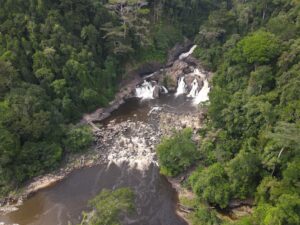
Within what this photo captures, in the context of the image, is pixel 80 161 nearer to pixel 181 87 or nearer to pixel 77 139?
pixel 77 139

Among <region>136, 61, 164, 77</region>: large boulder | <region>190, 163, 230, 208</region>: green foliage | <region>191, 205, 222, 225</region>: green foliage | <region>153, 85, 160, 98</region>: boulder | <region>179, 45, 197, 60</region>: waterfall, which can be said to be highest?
<region>179, 45, 197, 60</region>: waterfall

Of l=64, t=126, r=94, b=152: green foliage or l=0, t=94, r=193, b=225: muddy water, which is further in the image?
l=64, t=126, r=94, b=152: green foliage

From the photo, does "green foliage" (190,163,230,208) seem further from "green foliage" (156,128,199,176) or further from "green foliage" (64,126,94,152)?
"green foliage" (64,126,94,152)

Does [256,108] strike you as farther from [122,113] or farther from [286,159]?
[122,113]

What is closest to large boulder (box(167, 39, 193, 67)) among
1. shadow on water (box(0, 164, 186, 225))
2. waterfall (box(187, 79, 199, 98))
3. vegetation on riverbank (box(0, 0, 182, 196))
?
vegetation on riverbank (box(0, 0, 182, 196))

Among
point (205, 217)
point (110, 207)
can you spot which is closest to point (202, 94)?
point (205, 217)

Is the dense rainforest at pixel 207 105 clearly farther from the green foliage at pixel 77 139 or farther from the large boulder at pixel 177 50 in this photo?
the large boulder at pixel 177 50

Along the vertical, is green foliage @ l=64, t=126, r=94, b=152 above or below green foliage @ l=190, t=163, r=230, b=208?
above

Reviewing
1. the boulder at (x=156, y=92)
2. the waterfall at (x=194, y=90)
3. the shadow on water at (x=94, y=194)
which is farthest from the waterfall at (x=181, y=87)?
the shadow on water at (x=94, y=194)
